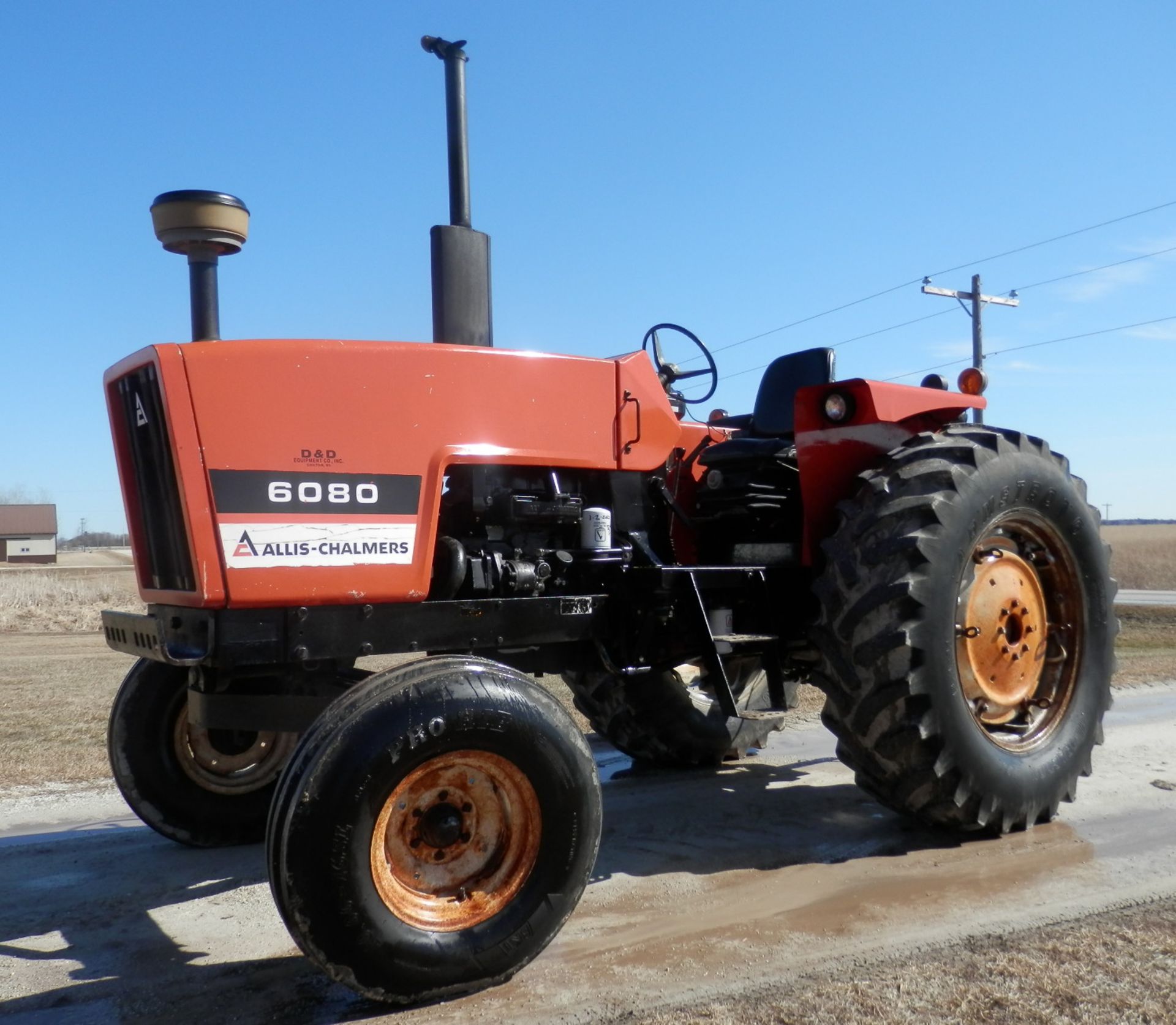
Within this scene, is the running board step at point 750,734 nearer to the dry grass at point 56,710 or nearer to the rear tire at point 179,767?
Result: the rear tire at point 179,767

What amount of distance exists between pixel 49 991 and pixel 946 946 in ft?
8.11

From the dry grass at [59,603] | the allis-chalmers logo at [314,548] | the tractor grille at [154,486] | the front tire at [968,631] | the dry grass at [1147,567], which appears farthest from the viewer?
the dry grass at [1147,567]

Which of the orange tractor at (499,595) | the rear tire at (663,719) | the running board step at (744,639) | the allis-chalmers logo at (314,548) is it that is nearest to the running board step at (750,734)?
the rear tire at (663,719)

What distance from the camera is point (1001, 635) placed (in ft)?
14.5

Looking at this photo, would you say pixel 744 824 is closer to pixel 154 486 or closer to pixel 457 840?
pixel 457 840

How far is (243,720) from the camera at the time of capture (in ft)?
11.6

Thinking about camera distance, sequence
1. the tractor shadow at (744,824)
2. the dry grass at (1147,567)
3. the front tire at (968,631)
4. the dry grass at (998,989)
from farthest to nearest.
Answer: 1. the dry grass at (1147,567)
2. the tractor shadow at (744,824)
3. the front tire at (968,631)
4. the dry grass at (998,989)

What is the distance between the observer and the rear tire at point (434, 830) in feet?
9.07

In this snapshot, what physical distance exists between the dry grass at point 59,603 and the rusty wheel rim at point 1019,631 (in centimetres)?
1097

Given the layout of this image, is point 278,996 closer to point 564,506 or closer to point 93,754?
point 564,506

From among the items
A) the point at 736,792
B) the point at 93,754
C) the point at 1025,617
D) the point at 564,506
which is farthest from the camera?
the point at 93,754

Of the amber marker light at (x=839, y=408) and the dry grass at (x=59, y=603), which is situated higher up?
the amber marker light at (x=839, y=408)

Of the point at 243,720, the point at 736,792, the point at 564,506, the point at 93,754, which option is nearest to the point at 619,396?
the point at 564,506

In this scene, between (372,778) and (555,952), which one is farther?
(555,952)
